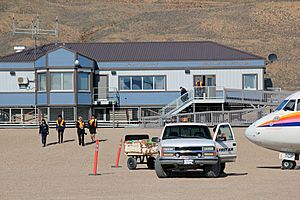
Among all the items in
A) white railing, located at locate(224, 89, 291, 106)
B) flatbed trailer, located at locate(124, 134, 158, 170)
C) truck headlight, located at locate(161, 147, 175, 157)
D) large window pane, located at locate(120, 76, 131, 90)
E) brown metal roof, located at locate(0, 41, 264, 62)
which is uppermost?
brown metal roof, located at locate(0, 41, 264, 62)

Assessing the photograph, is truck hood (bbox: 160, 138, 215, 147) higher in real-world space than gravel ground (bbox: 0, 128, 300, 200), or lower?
higher

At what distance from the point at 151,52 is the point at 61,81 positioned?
24.6 feet

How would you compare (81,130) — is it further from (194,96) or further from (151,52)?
(151,52)

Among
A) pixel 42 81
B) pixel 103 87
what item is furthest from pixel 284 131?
pixel 42 81

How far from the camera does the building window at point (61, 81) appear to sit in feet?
185

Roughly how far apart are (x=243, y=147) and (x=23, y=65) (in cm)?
2420

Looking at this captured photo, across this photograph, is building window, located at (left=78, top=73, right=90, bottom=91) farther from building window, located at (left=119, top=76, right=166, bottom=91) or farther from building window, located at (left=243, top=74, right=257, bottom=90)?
building window, located at (left=243, top=74, right=257, bottom=90)

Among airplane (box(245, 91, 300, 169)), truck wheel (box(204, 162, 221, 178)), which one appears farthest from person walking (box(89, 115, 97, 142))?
truck wheel (box(204, 162, 221, 178))

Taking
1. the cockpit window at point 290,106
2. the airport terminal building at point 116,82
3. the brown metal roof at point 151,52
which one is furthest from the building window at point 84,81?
the cockpit window at point 290,106

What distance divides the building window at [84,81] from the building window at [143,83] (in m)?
2.37

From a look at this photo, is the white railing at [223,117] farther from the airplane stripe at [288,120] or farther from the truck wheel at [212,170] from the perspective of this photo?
the truck wheel at [212,170]

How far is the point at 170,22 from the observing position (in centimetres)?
11625

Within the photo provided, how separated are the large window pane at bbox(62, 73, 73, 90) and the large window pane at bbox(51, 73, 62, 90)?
33cm

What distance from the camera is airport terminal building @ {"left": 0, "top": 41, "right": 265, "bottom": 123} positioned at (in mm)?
56781
